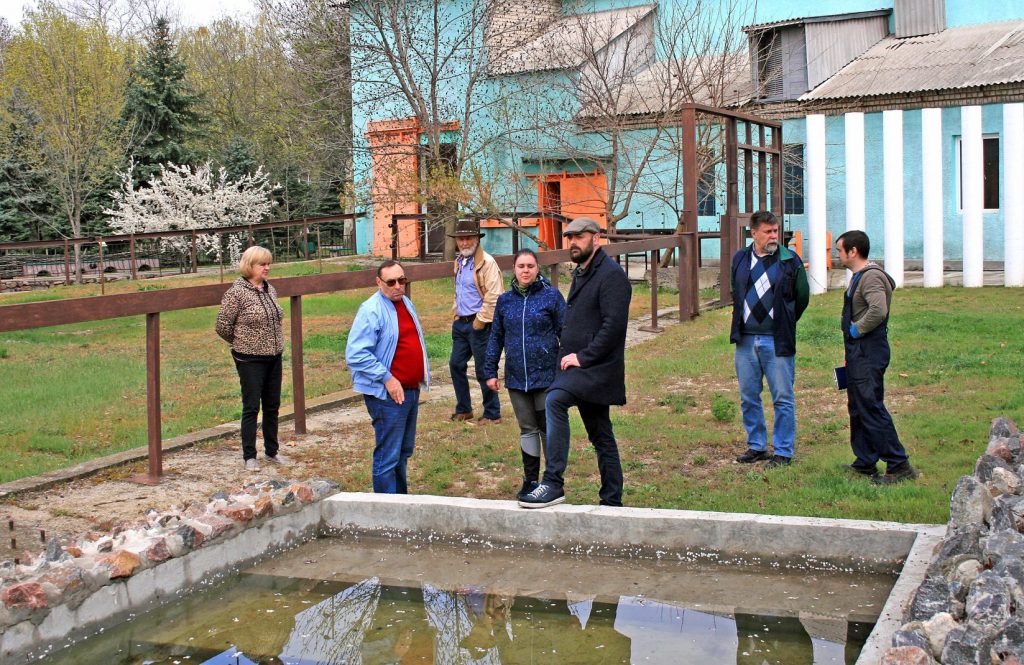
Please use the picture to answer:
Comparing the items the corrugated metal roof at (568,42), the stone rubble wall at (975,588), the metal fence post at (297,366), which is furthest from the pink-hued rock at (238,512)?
the corrugated metal roof at (568,42)

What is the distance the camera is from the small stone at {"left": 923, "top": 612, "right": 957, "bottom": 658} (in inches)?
150

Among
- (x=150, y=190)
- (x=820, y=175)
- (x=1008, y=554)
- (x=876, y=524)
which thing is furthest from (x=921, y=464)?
(x=150, y=190)

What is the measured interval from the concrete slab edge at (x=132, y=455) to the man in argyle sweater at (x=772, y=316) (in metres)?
4.23

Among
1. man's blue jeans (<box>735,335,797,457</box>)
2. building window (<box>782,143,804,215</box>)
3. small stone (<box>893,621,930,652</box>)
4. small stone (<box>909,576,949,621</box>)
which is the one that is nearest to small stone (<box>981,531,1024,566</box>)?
small stone (<box>909,576,949,621</box>)

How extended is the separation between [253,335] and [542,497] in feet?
9.19

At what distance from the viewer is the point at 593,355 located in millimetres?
6305

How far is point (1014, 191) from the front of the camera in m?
17.9

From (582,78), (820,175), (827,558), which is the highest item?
(582,78)

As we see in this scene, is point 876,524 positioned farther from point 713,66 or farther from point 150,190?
point 150,190

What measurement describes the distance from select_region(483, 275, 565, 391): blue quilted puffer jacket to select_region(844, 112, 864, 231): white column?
519 inches

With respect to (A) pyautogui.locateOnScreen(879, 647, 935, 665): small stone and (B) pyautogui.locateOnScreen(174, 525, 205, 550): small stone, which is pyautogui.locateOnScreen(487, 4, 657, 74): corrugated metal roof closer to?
(B) pyautogui.locateOnScreen(174, 525, 205, 550): small stone

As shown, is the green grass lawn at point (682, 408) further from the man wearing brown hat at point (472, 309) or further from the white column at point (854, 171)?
the white column at point (854, 171)

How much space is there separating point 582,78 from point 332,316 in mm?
8689

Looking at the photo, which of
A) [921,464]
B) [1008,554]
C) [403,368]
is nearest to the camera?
[1008,554]
